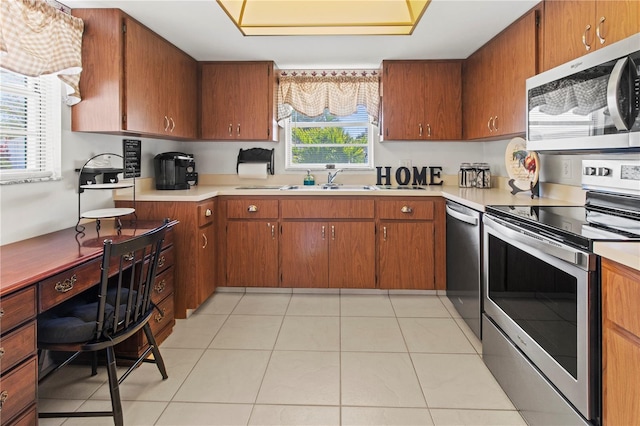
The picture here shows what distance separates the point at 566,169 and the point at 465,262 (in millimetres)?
871

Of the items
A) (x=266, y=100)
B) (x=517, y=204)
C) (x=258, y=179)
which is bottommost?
(x=517, y=204)

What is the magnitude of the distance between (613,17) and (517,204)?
98 centimetres

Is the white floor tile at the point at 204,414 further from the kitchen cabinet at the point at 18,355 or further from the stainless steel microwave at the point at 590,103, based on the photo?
the stainless steel microwave at the point at 590,103

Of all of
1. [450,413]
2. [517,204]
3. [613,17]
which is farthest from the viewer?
[517,204]

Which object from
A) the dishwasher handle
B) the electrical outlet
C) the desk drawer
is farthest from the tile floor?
the electrical outlet

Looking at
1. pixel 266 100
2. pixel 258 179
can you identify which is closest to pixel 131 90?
pixel 266 100

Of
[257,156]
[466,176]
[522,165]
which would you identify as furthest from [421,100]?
[257,156]

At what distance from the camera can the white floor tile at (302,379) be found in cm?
191

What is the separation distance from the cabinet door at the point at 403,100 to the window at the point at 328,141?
44cm

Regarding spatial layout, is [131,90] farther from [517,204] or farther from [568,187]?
[568,187]

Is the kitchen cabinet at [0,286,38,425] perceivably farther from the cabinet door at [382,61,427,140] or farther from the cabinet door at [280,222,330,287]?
the cabinet door at [382,61,427,140]

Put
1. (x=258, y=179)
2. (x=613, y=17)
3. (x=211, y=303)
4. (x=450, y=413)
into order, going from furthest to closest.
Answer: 1. (x=258, y=179)
2. (x=211, y=303)
3. (x=450, y=413)
4. (x=613, y=17)

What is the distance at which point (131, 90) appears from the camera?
251cm

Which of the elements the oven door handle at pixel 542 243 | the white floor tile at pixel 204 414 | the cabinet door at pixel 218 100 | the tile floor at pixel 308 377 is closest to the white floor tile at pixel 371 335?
the tile floor at pixel 308 377
